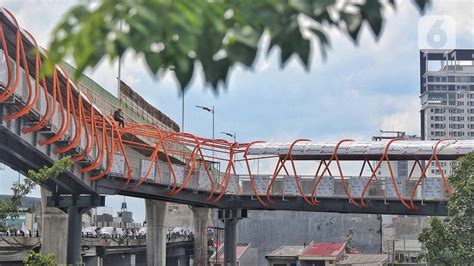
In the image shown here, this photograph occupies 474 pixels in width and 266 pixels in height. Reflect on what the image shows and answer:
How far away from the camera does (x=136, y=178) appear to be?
50.2 metres

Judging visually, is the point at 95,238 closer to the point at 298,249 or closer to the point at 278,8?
the point at 298,249

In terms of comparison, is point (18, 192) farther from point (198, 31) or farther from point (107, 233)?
point (107, 233)

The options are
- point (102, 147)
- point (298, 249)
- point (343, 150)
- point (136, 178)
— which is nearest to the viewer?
point (102, 147)

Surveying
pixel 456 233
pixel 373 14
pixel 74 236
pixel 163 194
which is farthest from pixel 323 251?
pixel 373 14

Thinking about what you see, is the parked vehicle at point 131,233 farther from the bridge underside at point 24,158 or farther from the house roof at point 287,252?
the bridge underside at point 24,158

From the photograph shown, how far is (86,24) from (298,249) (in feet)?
286

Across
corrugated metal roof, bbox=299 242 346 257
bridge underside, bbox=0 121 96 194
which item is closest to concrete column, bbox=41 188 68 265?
bridge underside, bbox=0 121 96 194

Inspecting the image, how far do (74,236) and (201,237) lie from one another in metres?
51.9

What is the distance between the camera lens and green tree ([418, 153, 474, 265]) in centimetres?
3055

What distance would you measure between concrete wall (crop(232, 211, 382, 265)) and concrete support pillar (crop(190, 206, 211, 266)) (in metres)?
4.17

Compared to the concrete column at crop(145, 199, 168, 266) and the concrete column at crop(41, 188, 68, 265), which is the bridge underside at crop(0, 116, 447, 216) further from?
the concrete column at crop(145, 199, 168, 266)

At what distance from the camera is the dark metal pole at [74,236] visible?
51844mm

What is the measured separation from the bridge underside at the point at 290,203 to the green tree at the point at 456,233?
2111cm

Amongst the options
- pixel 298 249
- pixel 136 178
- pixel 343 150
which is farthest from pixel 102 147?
pixel 298 249
